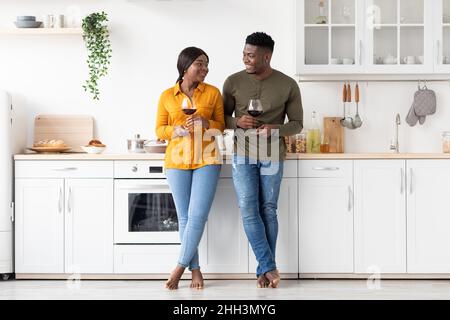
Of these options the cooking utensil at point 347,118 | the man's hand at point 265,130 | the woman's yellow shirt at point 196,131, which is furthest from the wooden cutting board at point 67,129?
the cooking utensil at point 347,118

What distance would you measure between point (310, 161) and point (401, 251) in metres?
0.80

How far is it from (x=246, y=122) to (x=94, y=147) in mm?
1116

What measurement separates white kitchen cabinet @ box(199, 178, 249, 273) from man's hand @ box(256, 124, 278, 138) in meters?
0.56

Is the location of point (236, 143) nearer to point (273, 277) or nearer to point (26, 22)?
point (273, 277)

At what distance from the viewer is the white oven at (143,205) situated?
491 centimetres

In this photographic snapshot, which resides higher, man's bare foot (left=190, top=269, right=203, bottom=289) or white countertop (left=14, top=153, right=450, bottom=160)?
white countertop (left=14, top=153, right=450, bottom=160)

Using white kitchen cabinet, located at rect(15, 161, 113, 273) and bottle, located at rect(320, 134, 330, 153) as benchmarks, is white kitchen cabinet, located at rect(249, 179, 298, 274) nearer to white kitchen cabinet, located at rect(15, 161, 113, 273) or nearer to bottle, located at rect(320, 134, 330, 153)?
bottle, located at rect(320, 134, 330, 153)

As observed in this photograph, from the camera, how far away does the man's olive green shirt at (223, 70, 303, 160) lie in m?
4.62

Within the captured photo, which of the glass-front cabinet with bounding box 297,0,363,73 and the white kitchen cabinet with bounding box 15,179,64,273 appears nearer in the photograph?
the white kitchen cabinet with bounding box 15,179,64,273

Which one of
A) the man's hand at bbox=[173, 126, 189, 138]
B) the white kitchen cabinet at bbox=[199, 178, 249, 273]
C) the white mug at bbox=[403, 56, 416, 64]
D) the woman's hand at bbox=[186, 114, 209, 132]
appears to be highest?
the white mug at bbox=[403, 56, 416, 64]

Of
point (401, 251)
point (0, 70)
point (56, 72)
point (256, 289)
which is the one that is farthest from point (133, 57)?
point (401, 251)

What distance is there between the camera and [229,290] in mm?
4566

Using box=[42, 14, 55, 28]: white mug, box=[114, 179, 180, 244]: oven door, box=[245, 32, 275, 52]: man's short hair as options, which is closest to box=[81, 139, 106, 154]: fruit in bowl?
box=[114, 179, 180, 244]: oven door

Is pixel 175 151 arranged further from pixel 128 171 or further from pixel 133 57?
pixel 133 57
